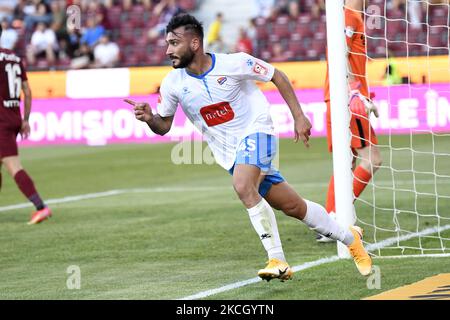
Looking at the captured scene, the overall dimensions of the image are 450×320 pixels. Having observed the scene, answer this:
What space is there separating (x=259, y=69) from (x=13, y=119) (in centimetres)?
517

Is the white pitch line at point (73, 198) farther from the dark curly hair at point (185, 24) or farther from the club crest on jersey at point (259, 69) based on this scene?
the club crest on jersey at point (259, 69)

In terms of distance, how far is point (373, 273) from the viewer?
7598 mm

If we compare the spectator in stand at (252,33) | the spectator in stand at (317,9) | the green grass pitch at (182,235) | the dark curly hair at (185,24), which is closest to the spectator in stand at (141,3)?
the spectator in stand at (252,33)

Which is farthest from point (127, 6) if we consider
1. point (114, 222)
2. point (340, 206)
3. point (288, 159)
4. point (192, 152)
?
point (340, 206)

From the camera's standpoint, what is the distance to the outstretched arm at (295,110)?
742 cm

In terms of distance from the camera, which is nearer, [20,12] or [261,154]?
[261,154]

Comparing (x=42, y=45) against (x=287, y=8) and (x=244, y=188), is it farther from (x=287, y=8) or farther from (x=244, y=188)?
(x=244, y=188)

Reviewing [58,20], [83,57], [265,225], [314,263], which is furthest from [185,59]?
[58,20]

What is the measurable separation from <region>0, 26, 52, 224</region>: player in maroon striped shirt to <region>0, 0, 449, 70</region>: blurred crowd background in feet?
40.4

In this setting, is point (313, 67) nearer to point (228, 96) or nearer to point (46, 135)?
point (46, 135)

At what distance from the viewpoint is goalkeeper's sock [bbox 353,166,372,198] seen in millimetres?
9711

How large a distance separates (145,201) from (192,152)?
20.7ft

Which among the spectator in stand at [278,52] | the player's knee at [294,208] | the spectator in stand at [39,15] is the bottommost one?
the player's knee at [294,208]

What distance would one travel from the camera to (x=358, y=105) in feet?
31.2
